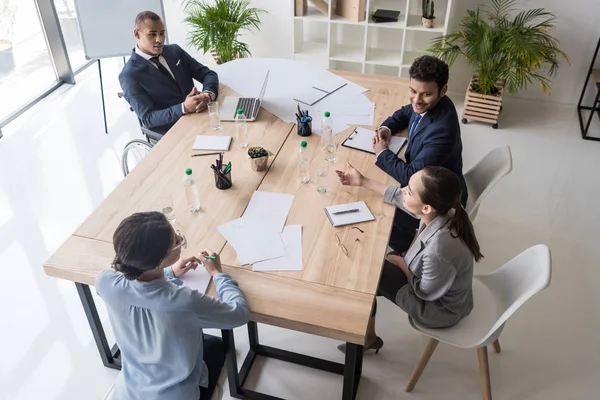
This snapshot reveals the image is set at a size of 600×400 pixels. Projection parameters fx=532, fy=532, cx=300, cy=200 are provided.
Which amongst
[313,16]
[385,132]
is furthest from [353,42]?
[385,132]

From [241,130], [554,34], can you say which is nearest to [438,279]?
[241,130]

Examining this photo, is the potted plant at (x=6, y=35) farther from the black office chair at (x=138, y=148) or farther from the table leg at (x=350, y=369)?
the table leg at (x=350, y=369)

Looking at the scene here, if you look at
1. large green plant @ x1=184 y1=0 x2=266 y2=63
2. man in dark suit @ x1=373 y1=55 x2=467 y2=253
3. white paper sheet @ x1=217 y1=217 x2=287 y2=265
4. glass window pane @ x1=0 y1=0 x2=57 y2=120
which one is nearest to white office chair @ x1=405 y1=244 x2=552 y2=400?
man in dark suit @ x1=373 y1=55 x2=467 y2=253

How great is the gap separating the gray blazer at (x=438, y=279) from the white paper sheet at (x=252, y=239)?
558mm

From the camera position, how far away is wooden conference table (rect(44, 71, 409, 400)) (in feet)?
6.40

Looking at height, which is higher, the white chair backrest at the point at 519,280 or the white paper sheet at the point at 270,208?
the white paper sheet at the point at 270,208

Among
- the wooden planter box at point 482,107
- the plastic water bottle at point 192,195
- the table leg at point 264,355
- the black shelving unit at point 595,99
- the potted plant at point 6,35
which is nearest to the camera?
the table leg at point 264,355

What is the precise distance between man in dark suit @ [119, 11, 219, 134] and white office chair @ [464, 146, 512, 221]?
5.29 ft

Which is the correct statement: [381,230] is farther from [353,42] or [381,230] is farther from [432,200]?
[353,42]

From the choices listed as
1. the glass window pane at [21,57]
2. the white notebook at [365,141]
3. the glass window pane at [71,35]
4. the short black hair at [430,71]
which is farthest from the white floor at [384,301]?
the short black hair at [430,71]

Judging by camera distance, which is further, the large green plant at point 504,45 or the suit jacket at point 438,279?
the large green plant at point 504,45

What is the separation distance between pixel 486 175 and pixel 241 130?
4.39ft

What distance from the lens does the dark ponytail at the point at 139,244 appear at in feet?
5.45

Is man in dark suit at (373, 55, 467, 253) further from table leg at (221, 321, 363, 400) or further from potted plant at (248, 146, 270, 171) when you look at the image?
table leg at (221, 321, 363, 400)
